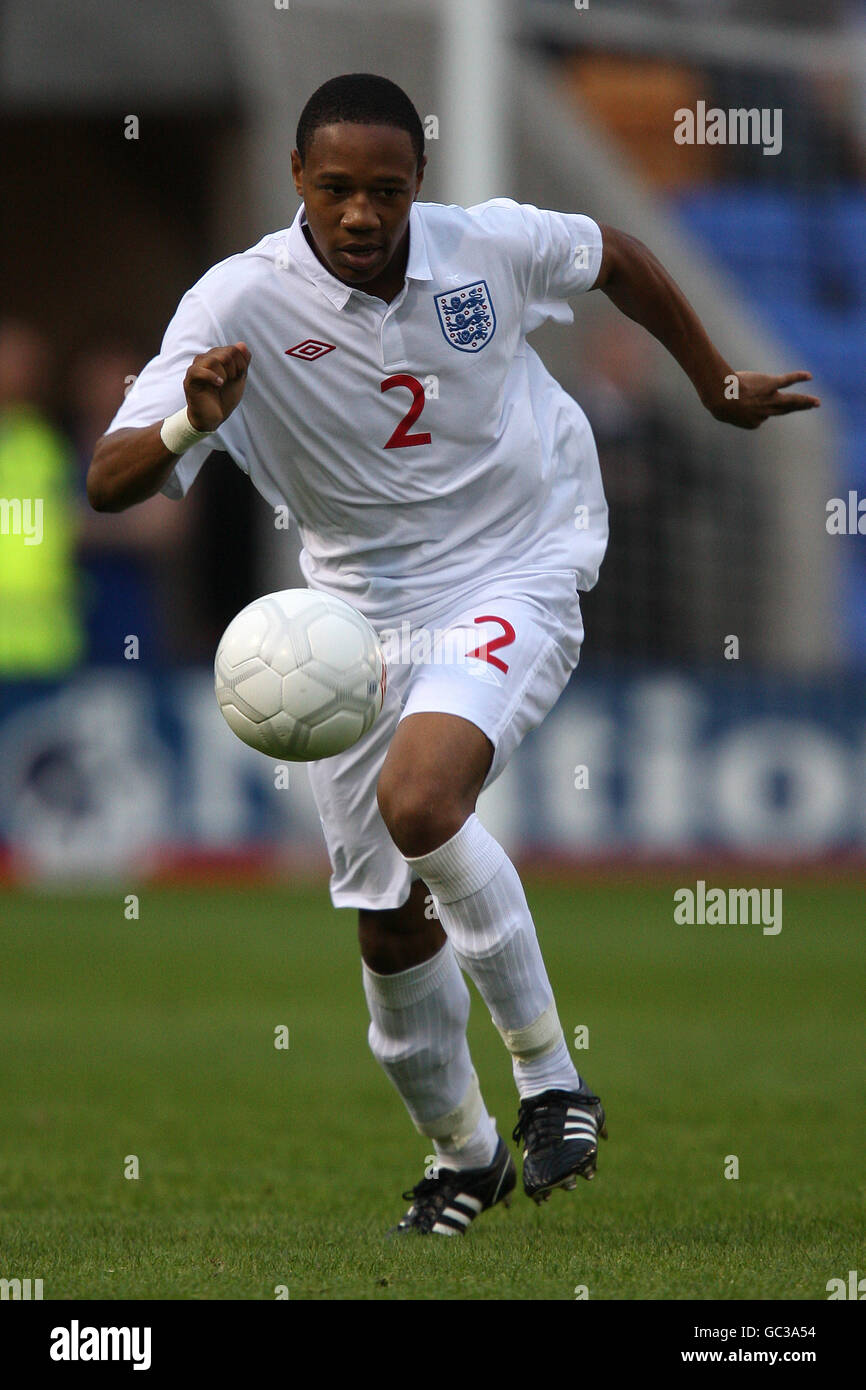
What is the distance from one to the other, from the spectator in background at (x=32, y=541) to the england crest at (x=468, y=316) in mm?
8099

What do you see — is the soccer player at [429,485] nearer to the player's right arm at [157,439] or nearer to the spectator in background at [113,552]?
the player's right arm at [157,439]

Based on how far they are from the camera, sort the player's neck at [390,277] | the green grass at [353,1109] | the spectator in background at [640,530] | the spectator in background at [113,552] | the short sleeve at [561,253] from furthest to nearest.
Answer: the spectator in background at [640,530]
the spectator in background at [113,552]
the short sleeve at [561,253]
the player's neck at [390,277]
the green grass at [353,1109]

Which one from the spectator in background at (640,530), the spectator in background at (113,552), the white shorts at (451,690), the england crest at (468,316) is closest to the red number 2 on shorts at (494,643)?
the white shorts at (451,690)

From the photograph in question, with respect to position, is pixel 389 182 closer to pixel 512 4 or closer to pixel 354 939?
pixel 354 939

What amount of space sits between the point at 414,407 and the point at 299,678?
71 cm

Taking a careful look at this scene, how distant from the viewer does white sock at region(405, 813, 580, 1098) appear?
4.30m

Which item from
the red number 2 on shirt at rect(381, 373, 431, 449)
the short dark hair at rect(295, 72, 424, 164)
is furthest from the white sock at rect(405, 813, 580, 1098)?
the short dark hair at rect(295, 72, 424, 164)

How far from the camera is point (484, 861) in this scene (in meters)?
4.33

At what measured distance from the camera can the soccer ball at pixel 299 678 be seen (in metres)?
4.32

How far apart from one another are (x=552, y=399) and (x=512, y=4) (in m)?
11.2

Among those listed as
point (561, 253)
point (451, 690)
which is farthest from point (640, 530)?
point (451, 690)

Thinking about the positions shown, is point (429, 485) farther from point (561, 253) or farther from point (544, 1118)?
point (544, 1118)

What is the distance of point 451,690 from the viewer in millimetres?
4426

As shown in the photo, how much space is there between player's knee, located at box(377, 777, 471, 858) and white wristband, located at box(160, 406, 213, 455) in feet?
2.54
